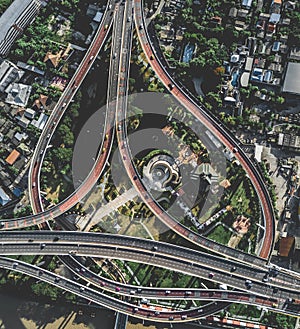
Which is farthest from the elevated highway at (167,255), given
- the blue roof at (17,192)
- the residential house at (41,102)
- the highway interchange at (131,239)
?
the residential house at (41,102)

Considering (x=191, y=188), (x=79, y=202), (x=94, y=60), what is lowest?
(x=79, y=202)

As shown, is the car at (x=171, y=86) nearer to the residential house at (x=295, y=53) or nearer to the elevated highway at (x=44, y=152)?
the elevated highway at (x=44, y=152)

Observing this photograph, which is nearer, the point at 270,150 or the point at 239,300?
the point at 239,300

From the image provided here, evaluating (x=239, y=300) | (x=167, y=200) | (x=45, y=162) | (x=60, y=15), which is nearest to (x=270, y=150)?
(x=167, y=200)

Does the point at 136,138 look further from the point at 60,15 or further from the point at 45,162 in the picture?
the point at 60,15

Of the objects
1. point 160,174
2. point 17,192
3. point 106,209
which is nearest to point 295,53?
point 160,174

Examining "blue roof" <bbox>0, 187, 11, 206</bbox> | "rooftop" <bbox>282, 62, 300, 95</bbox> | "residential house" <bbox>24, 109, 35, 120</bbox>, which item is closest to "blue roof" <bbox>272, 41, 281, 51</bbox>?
"rooftop" <bbox>282, 62, 300, 95</bbox>
